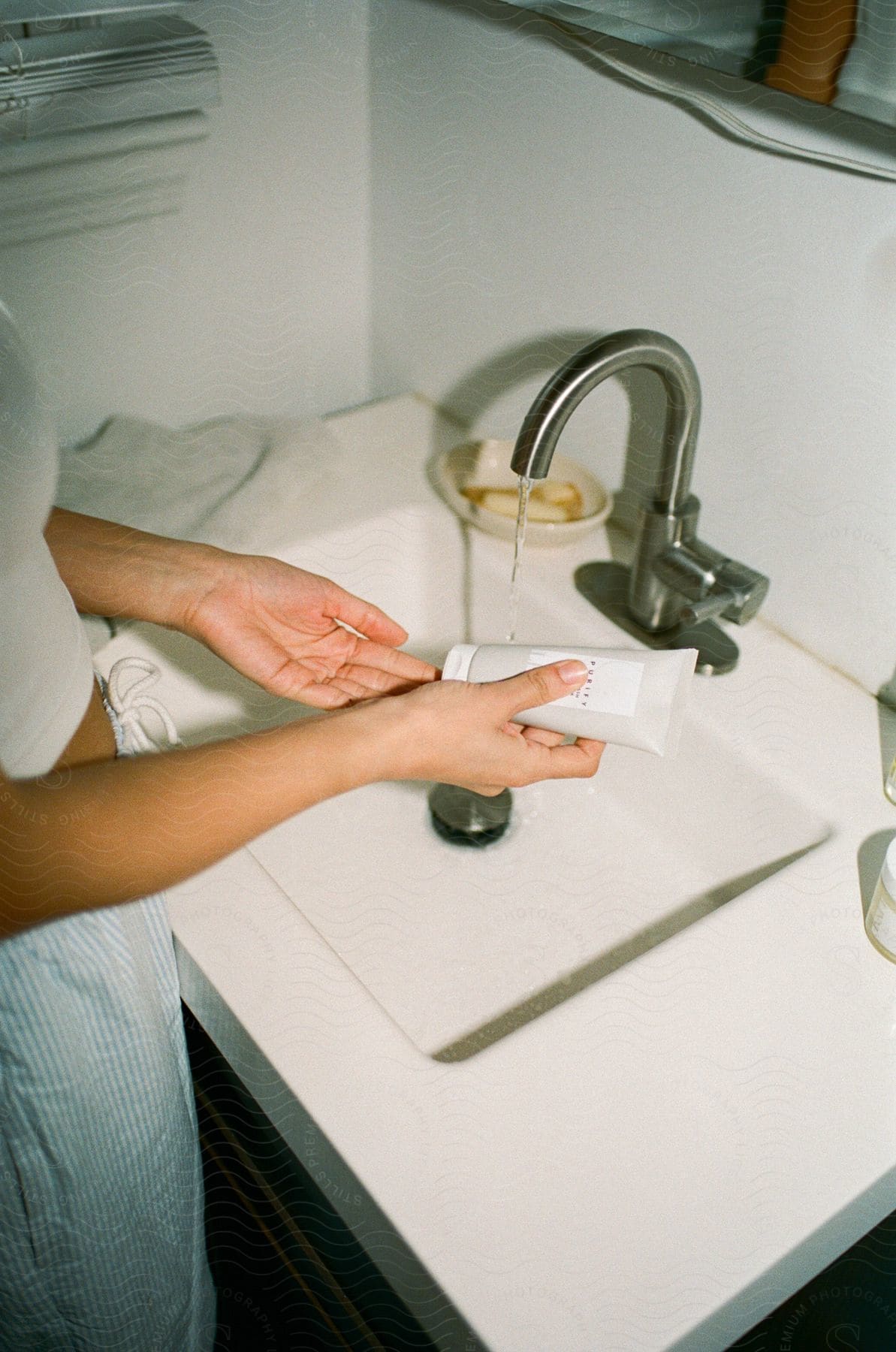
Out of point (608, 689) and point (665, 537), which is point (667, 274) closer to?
point (665, 537)

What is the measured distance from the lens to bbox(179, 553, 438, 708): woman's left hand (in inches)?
24.7

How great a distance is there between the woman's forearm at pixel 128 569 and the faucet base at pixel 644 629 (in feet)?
0.99

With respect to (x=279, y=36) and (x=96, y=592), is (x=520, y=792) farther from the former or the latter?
(x=279, y=36)

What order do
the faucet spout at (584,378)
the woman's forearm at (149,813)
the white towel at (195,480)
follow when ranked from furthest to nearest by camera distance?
1. the white towel at (195,480)
2. the faucet spout at (584,378)
3. the woman's forearm at (149,813)

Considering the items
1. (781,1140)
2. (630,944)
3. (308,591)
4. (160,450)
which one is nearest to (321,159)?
(160,450)

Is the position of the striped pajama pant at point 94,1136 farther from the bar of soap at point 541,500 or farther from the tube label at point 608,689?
the bar of soap at point 541,500

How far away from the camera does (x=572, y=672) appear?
56cm

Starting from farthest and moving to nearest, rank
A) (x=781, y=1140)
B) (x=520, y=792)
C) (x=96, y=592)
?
(x=520, y=792)
(x=96, y=592)
(x=781, y=1140)

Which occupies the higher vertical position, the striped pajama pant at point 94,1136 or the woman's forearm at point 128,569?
the woman's forearm at point 128,569

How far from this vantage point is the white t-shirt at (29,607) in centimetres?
46

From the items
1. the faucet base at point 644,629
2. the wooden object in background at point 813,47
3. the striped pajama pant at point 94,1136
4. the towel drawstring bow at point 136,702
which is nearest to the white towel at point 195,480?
the towel drawstring bow at point 136,702

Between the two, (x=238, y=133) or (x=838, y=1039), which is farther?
(x=238, y=133)

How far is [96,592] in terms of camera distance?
1.96 feet

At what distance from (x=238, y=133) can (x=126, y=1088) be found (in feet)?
2.18
